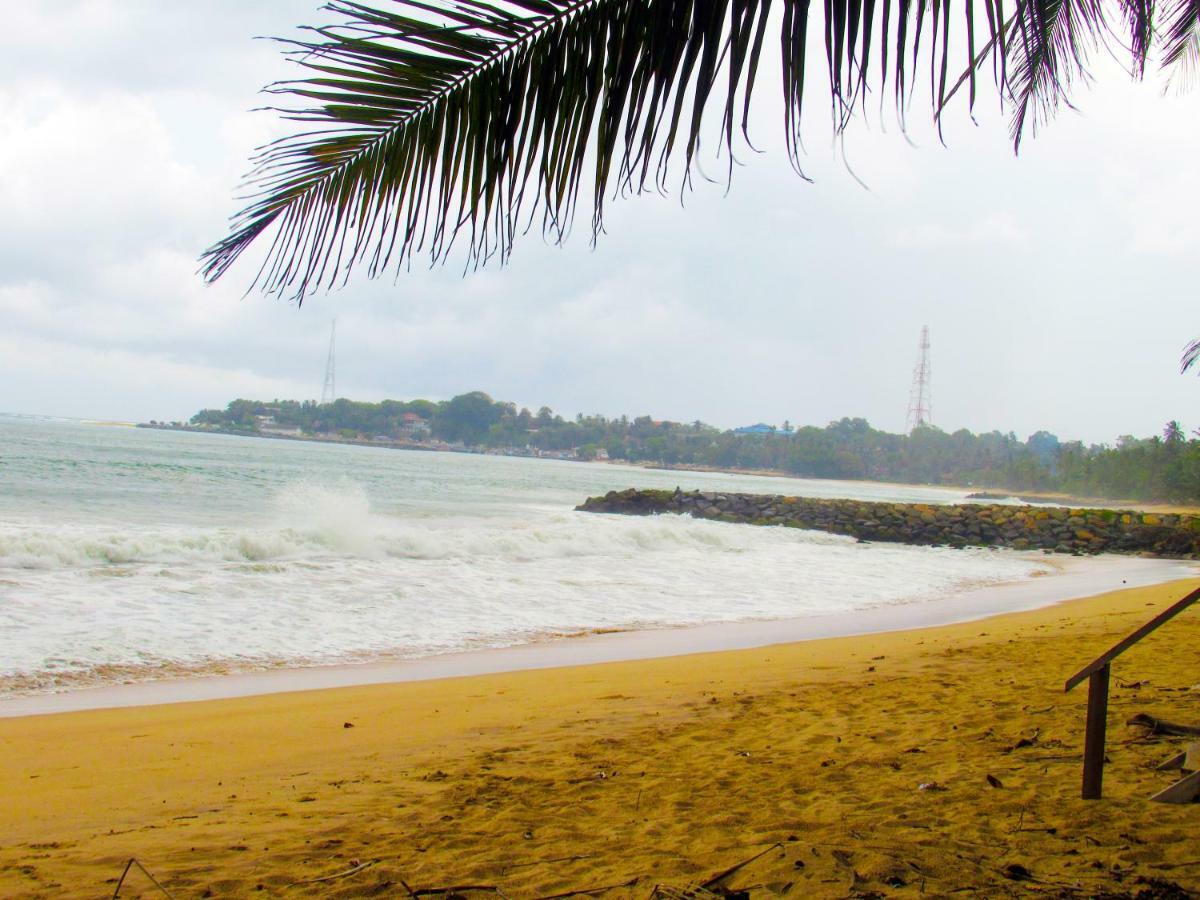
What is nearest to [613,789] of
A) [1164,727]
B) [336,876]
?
[336,876]

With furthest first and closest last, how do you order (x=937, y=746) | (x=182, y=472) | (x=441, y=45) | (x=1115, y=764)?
1. (x=182, y=472)
2. (x=937, y=746)
3. (x=1115, y=764)
4. (x=441, y=45)

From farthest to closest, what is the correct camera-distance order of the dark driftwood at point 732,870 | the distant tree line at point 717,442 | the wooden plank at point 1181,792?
the distant tree line at point 717,442
the wooden plank at point 1181,792
the dark driftwood at point 732,870

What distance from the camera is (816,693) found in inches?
249

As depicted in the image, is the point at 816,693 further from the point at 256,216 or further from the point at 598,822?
the point at 256,216

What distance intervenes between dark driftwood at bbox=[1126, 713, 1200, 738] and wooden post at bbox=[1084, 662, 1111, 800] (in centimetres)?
117

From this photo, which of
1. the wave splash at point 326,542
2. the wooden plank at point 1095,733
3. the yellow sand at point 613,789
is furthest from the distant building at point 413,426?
the wooden plank at point 1095,733

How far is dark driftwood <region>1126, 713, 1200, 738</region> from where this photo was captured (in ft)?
14.3

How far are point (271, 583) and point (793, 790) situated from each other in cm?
925

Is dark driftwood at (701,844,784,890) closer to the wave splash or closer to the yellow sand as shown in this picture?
the yellow sand

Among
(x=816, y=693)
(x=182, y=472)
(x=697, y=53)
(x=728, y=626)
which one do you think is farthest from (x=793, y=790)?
(x=182, y=472)

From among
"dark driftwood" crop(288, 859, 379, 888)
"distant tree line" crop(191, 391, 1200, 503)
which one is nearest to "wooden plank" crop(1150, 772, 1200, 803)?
"dark driftwood" crop(288, 859, 379, 888)

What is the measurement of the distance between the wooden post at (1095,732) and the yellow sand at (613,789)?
0.26ft

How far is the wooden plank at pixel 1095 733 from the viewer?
126 inches

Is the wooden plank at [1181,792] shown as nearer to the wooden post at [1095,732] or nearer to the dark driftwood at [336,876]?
the wooden post at [1095,732]
